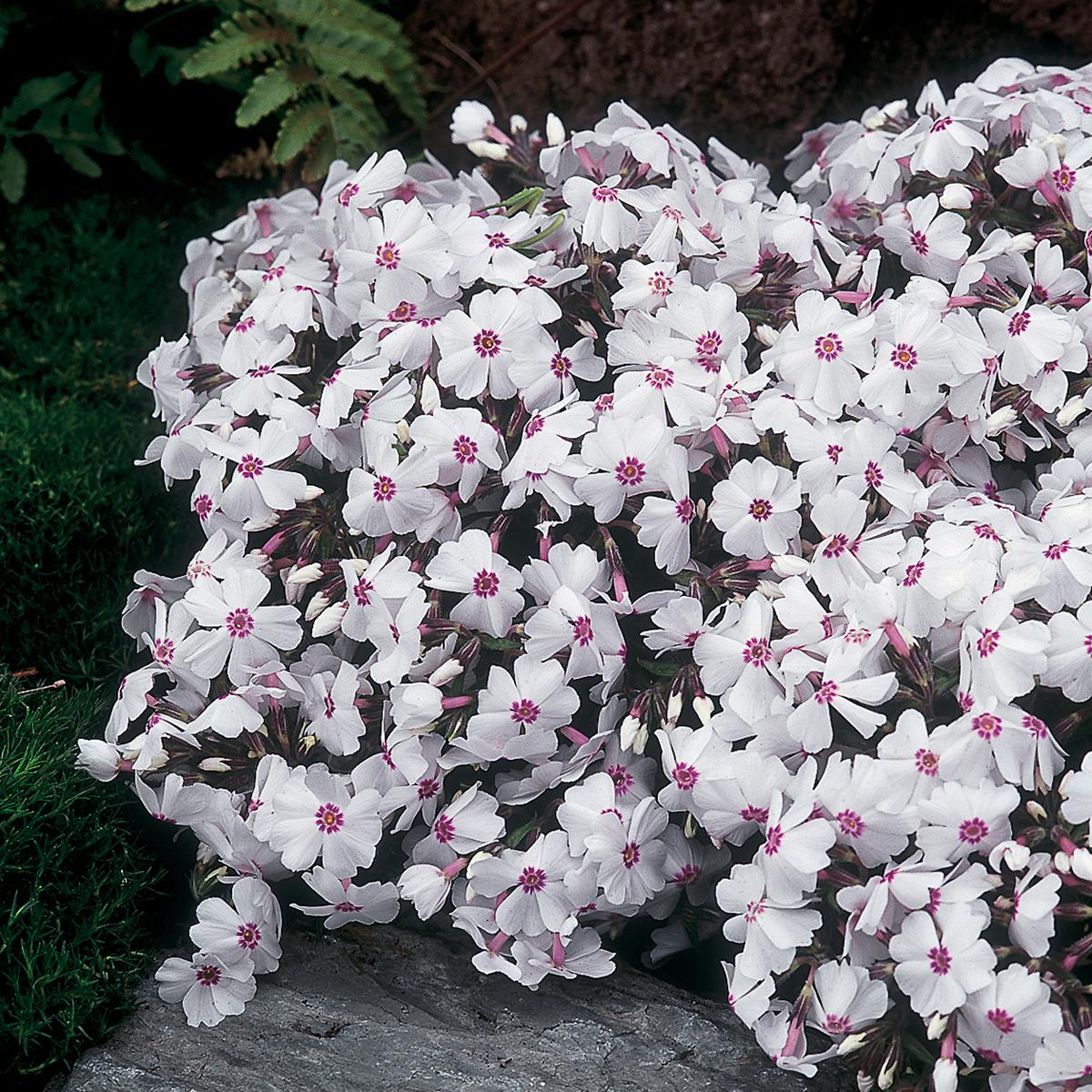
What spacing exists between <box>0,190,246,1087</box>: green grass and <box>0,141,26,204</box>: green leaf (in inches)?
6.3

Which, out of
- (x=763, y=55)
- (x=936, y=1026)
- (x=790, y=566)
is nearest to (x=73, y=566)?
(x=790, y=566)

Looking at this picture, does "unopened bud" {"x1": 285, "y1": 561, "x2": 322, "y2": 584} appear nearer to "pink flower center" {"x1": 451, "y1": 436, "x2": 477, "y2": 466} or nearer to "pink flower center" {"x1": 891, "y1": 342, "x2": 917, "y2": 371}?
"pink flower center" {"x1": 451, "y1": 436, "x2": 477, "y2": 466}

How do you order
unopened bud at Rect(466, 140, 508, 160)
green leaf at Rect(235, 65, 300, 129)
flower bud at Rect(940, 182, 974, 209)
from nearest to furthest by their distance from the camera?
flower bud at Rect(940, 182, 974, 209)
unopened bud at Rect(466, 140, 508, 160)
green leaf at Rect(235, 65, 300, 129)

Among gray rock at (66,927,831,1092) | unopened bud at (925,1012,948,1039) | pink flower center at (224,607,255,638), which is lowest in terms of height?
gray rock at (66,927,831,1092)

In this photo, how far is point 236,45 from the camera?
3.43 metres

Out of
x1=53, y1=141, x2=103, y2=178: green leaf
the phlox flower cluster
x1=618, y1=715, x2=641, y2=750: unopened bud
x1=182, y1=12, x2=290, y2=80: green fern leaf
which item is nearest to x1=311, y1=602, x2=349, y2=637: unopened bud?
the phlox flower cluster

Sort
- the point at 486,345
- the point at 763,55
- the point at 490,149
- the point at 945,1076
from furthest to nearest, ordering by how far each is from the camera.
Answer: the point at 763,55, the point at 490,149, the point at 486,345, the point at 945,1076

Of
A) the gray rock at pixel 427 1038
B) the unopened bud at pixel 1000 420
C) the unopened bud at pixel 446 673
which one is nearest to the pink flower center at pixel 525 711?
the unopened bud at pixel 446 673

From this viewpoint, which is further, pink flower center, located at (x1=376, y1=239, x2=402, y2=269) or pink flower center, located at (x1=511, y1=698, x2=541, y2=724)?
pink flower center, located at (x1=376, y1=239, x2=402, y2=269)

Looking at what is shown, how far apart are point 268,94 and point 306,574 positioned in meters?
1.86

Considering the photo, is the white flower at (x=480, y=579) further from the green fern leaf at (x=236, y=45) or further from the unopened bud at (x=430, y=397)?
the green fern leaf at (x=236, y=45)

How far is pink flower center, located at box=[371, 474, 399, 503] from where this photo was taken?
2.10 metres

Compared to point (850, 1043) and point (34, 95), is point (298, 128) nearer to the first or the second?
point (34, 95)

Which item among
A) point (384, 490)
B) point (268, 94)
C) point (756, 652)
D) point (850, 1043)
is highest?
point (268, 94)
